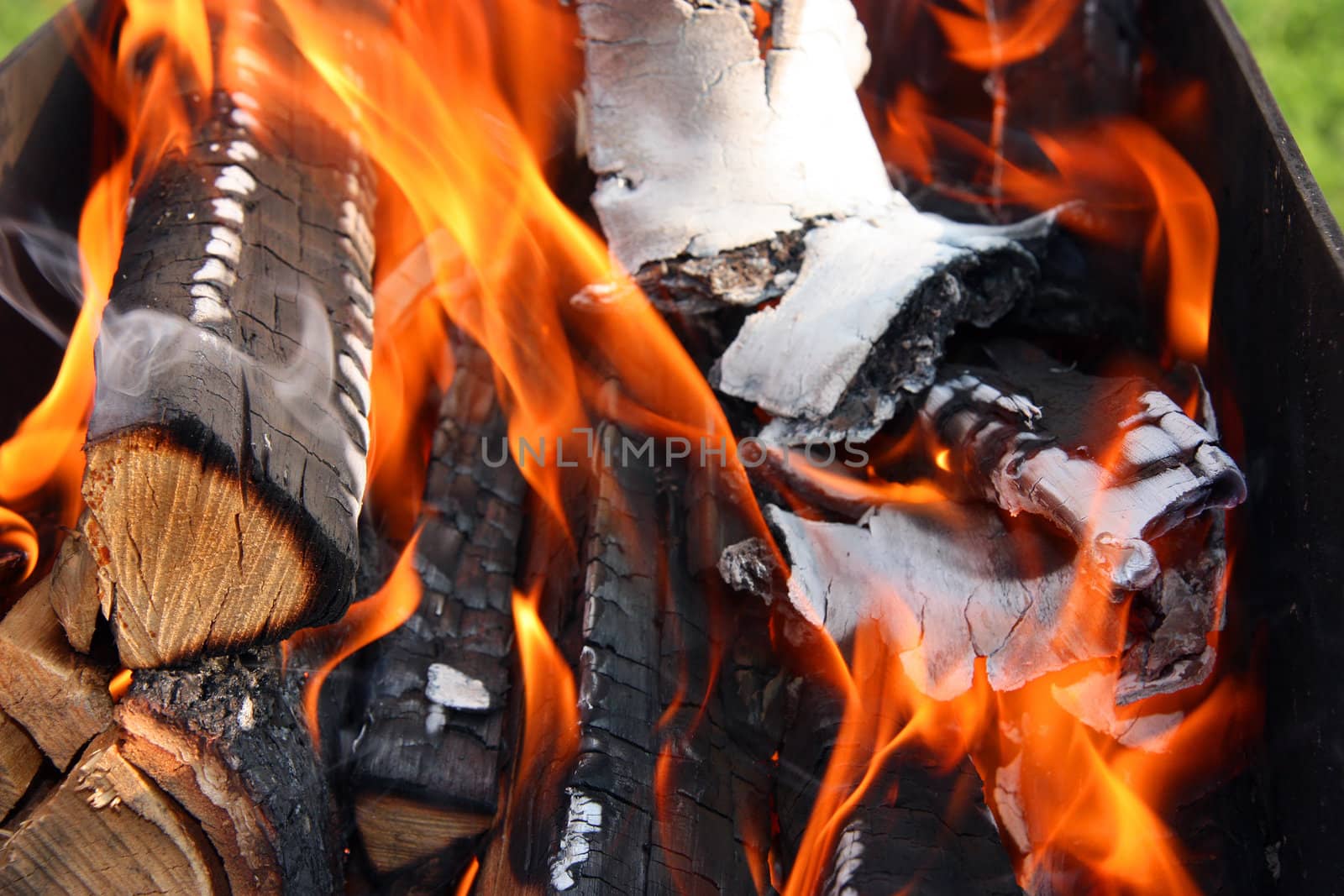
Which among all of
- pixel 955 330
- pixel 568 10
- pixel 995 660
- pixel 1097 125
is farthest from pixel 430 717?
pixel 1097 125

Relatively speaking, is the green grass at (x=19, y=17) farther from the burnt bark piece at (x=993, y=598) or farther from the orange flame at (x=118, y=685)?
the burnt bark piece at (x=993, y=598)

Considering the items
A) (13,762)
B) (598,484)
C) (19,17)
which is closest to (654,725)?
(598,484)

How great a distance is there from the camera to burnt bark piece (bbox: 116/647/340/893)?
1111 millimetres

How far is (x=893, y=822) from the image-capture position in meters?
1.26

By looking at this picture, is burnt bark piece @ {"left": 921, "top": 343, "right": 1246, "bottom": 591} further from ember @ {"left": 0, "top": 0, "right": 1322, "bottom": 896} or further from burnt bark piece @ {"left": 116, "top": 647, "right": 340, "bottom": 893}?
burnt bark piece @ {"left": 116, "top": 647, "right": 340, "bottom": 893}

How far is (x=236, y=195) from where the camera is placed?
4.78ft

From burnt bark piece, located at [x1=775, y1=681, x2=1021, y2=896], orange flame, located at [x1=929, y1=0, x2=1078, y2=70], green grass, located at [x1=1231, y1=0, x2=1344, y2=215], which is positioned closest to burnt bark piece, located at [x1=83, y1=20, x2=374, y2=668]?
burnt bark piece, located at [x1=775, y1=681, x2=1021, y2=896]

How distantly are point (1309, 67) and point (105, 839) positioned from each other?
389 cm

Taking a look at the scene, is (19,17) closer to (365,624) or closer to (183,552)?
(365,624)

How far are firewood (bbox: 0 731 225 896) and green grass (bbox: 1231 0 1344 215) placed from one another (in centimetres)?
326

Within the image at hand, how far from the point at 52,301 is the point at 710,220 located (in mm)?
1205

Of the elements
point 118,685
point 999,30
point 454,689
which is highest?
point 999,30

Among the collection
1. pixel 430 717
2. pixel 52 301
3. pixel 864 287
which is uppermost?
pixel 864 287

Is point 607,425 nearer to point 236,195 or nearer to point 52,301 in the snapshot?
point 236,195
